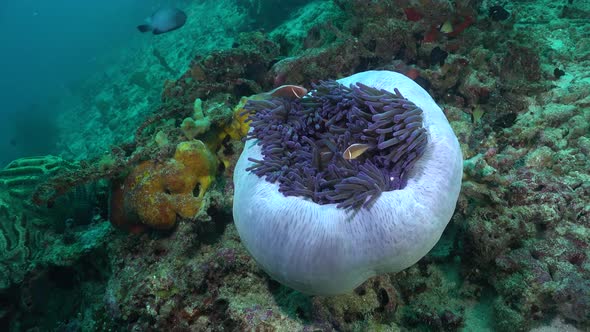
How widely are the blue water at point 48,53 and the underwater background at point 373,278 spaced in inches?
688

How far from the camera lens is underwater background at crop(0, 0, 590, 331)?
267 cm

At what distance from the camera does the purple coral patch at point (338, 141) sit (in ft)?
7.57

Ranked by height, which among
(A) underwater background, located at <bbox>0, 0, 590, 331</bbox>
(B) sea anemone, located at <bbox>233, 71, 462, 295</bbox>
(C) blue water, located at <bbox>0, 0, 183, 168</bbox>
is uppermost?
(B) sea anemone, located at <bbox>233, 71, 462, 295</bbox>

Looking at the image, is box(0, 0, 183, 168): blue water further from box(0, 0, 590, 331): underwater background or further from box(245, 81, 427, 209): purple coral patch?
box(245, 81, 427, 209): purple coral patch

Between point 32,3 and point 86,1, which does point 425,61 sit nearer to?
point 86,1

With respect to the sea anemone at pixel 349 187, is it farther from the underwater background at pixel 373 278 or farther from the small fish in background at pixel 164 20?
the small fish in background at pixel 164 20

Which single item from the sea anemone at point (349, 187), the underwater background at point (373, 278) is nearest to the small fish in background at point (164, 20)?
the underwater background at point (373, 278)

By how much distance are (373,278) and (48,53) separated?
59933mm

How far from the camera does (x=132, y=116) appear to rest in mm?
13281

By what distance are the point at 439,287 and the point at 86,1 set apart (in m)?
83.1

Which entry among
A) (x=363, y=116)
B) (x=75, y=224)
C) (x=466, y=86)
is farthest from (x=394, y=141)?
(x=75, y=224)

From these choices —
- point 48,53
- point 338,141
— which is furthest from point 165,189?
point 48,53

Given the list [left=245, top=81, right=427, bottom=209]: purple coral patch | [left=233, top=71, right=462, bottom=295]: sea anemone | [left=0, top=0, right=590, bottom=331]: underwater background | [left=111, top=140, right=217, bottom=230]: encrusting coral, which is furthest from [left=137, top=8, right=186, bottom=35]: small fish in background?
[left=233, top=71, right=462, bottom=295]: sea anemone

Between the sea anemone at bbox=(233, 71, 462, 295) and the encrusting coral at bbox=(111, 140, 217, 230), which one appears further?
the encrusting coral at bbox=(111, 140, 217, 230)
